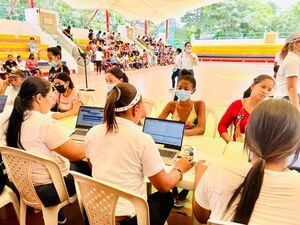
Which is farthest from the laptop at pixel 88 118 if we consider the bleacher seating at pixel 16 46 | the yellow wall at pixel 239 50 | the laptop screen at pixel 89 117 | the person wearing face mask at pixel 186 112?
the yellow wall at pixel 239 50

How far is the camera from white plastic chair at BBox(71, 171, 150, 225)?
1.17 m

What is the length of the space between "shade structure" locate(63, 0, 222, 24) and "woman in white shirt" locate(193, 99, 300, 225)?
35.6 ft

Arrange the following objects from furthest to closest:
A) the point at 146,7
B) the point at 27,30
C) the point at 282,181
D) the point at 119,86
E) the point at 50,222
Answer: the point at 146,7
the point at 27,30
the point at 50,222
the point at 119,86
the point at 282,181

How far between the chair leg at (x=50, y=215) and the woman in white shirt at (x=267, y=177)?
1221mm

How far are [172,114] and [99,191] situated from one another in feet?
4.76

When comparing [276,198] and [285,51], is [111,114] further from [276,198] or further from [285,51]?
[285,51]

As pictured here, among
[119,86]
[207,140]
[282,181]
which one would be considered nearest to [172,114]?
[207,140]

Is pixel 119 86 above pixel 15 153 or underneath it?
above

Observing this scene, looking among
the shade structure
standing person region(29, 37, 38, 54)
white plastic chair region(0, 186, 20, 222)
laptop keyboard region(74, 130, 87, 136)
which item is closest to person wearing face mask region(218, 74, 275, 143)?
laptop keyboard region(74, 130, 87, 136)

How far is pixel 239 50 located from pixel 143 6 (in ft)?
30.1

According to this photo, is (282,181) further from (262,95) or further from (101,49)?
(101,49)

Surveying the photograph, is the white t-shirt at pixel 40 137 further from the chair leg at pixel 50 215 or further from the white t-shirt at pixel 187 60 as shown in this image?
the white t-shirt at pixel 187 60

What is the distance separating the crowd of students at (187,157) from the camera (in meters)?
0.88

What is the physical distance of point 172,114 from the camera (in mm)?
2570
